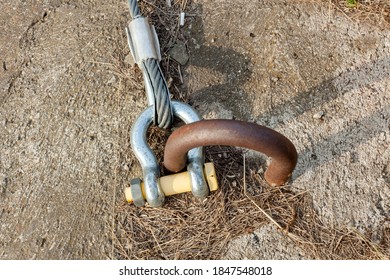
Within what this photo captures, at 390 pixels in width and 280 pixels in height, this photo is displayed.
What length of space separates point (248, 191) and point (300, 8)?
3.26 feet

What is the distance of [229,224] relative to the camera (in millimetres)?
1898

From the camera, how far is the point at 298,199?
1938mm

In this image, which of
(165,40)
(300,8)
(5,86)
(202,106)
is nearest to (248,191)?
(202,106)

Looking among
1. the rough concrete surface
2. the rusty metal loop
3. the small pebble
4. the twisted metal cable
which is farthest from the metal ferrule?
the small pebble

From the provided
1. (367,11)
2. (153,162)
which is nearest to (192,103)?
(153,162)

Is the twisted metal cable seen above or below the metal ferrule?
below

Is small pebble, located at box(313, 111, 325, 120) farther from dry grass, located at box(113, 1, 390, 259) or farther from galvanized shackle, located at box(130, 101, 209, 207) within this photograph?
galvanized shackle, located at box(130, 101, 209, 207)

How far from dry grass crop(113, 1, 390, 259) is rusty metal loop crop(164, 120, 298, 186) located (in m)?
0.25

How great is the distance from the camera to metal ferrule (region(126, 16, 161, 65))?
201cm

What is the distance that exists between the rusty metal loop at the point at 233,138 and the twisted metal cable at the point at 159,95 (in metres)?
0.20

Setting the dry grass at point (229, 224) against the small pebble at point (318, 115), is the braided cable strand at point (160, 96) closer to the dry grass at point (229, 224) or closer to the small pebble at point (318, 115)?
the dry grass at point (229, 224)

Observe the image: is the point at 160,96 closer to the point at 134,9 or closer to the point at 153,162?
the point at 153,162

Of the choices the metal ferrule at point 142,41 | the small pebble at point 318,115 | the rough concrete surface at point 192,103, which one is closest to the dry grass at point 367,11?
the rough concrete surface at point 192,103

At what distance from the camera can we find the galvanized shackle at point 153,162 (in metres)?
1.82
